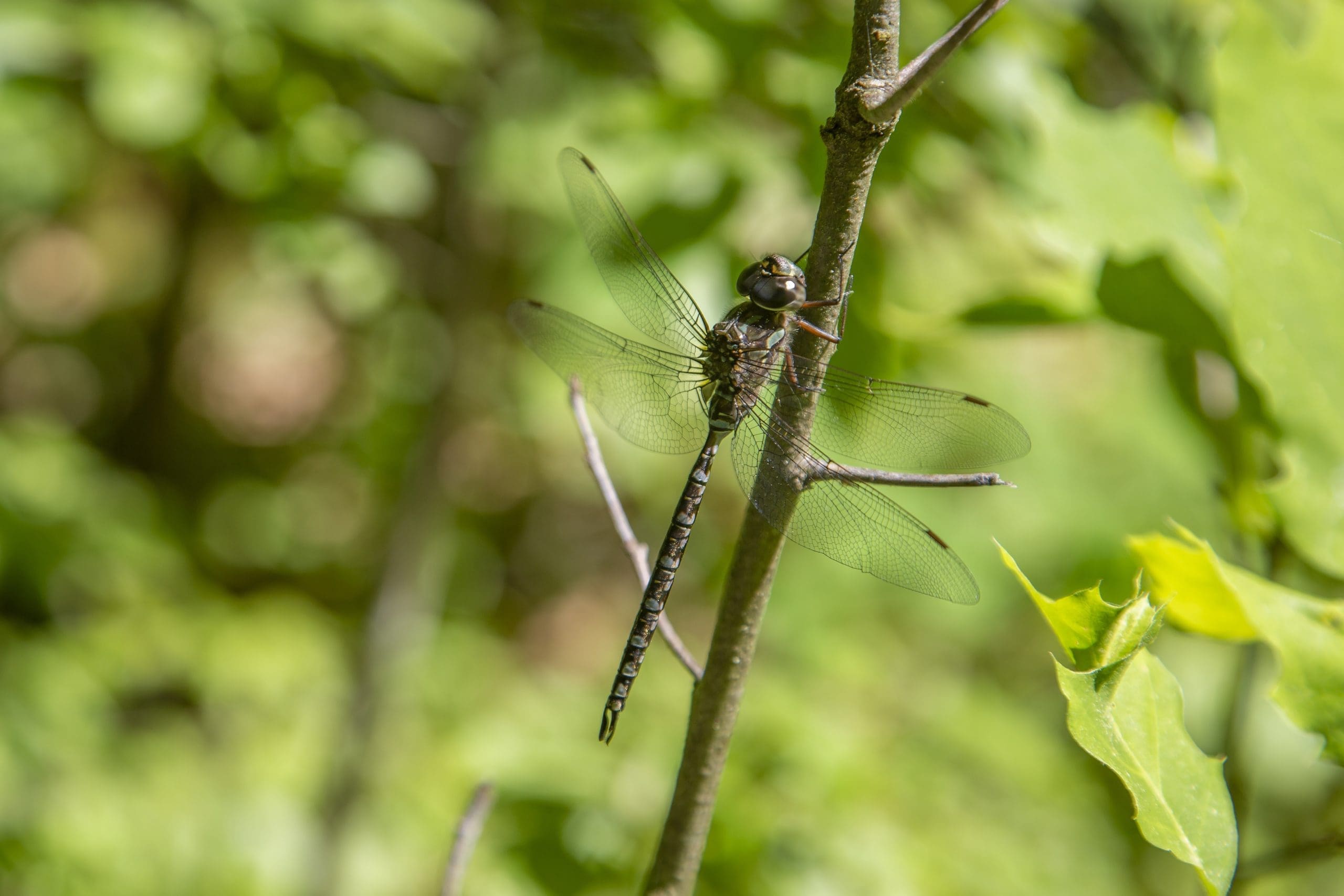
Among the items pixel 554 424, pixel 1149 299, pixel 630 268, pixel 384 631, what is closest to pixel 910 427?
pixel 1149 299

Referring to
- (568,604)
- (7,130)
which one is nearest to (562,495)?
(568,604)

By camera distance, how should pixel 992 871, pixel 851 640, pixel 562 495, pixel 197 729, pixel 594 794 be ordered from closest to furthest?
pixel 594 794, pixel 992 871, pixel 851 640, pixel 197 729, pixel 562 495

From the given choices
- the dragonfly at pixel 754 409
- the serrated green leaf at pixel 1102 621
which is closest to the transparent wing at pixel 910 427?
the dragonfly at pixel 754 409

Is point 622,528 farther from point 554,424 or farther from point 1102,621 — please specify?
point 554,424

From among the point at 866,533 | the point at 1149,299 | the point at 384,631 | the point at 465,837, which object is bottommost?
the point at 384,631

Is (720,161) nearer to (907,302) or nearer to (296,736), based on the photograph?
(907,302)
